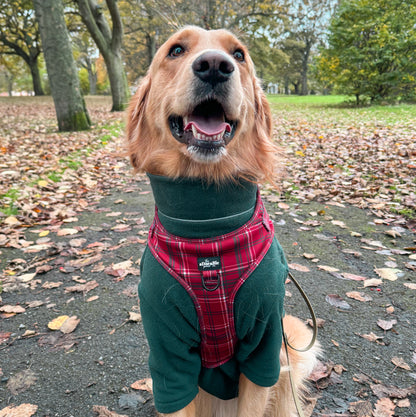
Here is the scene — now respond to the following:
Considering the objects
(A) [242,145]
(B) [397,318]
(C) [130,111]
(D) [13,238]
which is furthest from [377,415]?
(D) [13,238]

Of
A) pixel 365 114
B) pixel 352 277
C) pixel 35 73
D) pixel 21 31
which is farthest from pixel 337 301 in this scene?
pixel 35 73

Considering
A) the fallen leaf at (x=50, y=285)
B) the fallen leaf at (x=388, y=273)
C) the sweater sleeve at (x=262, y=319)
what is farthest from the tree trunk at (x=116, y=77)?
the sweater sleeve at (x=262, y=319)

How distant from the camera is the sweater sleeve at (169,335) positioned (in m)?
1.46

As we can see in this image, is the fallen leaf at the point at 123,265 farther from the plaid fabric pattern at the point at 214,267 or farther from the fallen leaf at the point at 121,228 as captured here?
the plaid fabric pattern at the point at 214,267

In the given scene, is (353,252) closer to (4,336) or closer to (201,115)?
(201,115)

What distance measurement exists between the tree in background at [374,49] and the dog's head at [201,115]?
61.7 feet

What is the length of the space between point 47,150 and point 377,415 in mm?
7773

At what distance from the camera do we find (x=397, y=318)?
8.57 feet

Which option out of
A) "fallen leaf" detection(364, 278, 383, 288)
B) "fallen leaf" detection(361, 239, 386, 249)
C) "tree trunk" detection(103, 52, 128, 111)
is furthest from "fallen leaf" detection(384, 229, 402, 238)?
"tree trunk" detection(103, 52, 128, 111)

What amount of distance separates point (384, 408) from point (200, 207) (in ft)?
5.44

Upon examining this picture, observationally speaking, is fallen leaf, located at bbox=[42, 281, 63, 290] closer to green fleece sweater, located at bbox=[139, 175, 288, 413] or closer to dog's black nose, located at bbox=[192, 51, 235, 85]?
green fleece sweater, located at bbox=[139, 175, 288, 413]

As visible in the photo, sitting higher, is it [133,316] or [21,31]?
[21,31]

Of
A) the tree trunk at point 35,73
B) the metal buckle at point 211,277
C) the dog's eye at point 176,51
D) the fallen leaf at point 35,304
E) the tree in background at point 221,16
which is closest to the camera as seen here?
the metal buckle at point 211,277

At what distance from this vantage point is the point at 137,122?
2.11 meters
